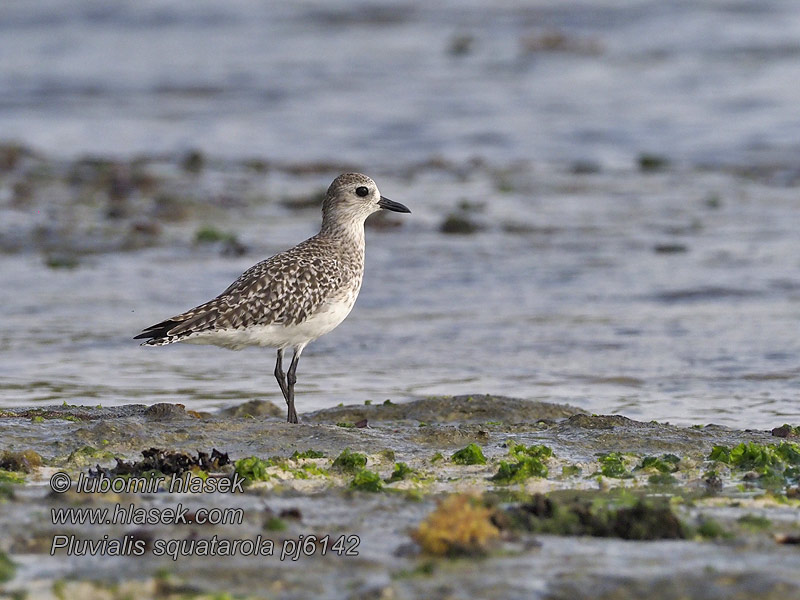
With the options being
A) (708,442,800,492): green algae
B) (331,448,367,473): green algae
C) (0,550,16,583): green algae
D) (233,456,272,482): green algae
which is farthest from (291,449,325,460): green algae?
(0,550,16,583): green algae

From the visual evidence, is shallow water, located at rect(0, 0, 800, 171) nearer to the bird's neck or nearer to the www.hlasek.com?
the bird's neck

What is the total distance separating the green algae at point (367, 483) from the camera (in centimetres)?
618

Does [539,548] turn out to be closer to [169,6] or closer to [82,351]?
[82,351]

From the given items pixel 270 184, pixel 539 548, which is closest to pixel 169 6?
pixel 270 184

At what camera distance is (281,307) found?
820cm

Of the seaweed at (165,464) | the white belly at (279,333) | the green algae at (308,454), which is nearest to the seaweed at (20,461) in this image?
the seaweed at (165,464)

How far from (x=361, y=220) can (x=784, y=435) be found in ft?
10.6

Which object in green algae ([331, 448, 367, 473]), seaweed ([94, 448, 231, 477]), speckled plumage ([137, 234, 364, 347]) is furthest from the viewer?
speckled plumage ([137, 234, 364, 347])

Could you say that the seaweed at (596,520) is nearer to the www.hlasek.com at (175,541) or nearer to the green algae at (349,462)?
the www.hlasek.com at (175,541)

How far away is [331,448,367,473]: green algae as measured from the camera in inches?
261

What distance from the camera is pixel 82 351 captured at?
10.8 metres

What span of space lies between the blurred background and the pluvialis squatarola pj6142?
0.98 meters

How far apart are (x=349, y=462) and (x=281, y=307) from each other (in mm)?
1782

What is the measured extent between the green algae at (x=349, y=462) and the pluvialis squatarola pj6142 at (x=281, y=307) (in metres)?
1.43
